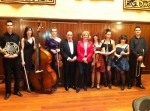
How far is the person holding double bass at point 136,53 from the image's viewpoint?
4.04m

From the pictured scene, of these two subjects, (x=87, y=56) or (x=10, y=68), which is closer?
(x=10, y=68)

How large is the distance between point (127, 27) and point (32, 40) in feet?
8.23

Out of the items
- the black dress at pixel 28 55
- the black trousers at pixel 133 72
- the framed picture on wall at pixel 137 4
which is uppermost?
the framed picture on wall at pixel 137 4

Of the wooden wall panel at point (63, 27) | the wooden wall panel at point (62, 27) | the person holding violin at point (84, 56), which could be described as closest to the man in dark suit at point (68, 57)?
the person holding violin at point (84, 56)

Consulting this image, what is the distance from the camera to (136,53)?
4016 mm

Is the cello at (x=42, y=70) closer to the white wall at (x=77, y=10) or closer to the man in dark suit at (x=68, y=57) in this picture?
the man in dark suit at (x=68, y=57)

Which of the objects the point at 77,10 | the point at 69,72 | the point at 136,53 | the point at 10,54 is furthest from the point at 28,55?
the point at 136,53

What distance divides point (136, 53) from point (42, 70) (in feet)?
6.85

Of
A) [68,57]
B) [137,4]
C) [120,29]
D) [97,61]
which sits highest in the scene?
[137,4]

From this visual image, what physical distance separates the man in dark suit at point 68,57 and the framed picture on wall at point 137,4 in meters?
1.78

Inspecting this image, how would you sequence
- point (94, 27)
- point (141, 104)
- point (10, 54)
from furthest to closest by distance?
point (94, 27)
point (10, 54)
point (141, 104)

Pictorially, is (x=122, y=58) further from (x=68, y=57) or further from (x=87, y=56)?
(x=68, y=57)

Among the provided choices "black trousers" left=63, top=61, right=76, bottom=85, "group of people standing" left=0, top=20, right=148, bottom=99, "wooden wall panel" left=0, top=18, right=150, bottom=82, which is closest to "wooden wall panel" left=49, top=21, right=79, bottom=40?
"wooden wall panel" left=0, top=18, right=150, bottom=82

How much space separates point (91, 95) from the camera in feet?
12.0
